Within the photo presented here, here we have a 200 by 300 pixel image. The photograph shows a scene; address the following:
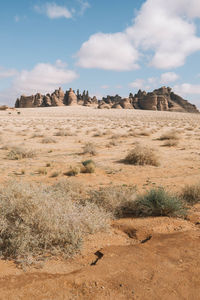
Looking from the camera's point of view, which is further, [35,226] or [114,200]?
[114,200]

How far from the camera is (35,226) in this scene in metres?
3.64

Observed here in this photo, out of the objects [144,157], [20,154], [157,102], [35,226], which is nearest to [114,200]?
[35,226]

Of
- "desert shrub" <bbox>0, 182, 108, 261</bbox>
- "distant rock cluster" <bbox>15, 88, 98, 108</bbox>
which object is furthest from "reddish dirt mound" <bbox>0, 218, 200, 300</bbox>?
"distant rock cluster" <bbox>15, 88, 98, 108</bbox>

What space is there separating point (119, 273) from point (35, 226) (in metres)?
1.58

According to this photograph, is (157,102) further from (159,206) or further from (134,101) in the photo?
(159,206)

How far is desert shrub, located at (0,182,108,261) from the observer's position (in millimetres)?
3396

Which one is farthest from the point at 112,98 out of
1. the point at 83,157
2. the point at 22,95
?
the point at 83,157

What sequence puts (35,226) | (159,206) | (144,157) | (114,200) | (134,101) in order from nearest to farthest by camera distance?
(35,226) < (159,206) < (114,200) < (144,157) < (134,101)

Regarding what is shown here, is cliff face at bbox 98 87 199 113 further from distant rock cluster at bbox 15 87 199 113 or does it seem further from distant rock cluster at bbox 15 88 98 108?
distant rock cluster at bbox 15 88 98 108

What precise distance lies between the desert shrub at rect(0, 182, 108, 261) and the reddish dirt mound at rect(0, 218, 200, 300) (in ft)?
0.77

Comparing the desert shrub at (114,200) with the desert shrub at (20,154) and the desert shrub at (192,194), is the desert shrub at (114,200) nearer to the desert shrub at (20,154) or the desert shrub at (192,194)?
the desert shrub at (192,194)

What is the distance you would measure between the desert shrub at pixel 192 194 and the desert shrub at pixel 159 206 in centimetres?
69

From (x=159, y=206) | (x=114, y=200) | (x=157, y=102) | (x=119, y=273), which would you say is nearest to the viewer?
(x=119, y=273)

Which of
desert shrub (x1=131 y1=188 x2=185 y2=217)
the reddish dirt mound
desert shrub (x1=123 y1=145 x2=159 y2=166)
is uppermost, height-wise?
desert shrub (x1=123 y1=145 x2=159 y2=166)
